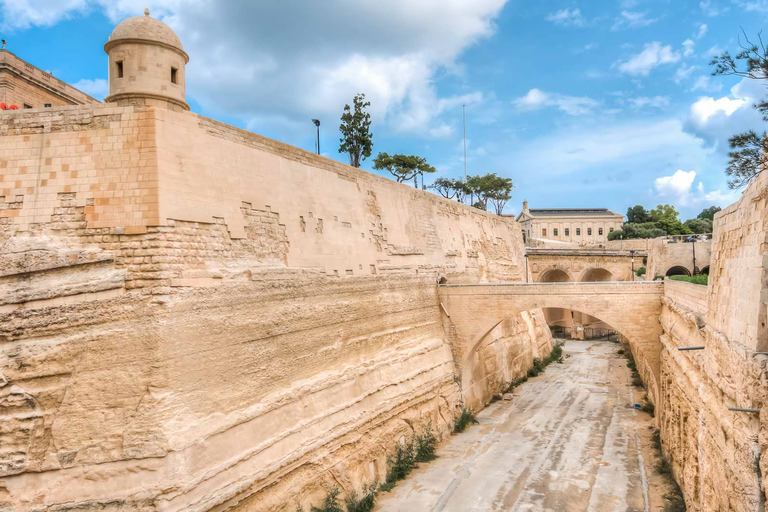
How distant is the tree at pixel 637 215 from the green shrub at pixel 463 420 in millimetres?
52667

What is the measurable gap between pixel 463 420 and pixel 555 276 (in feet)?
79.1

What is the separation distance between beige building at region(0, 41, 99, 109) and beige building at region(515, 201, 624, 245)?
57.2 metres

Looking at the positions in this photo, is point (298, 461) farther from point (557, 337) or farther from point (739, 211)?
point (557, 337)

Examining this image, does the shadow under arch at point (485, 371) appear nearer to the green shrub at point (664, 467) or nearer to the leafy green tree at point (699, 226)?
the green shrub at point (664, 467)

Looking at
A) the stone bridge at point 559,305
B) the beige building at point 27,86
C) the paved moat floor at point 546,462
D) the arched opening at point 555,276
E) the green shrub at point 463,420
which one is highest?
the beige building at point 27,86

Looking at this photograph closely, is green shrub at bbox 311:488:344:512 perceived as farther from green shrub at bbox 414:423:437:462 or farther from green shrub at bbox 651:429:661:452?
green shrub at bbox 651:429:661:452

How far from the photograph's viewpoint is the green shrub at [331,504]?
1109 centimetres

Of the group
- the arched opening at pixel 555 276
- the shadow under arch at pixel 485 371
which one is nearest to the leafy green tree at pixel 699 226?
the arched opening at pixel 555 276

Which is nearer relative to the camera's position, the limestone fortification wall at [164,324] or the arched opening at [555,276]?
the limestone fortification wall at [164,324]

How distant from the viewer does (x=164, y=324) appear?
29.5 ft

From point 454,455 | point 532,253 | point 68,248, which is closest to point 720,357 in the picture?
point 454,455

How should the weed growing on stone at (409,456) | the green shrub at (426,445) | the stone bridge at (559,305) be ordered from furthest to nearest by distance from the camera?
the stone bridge at (559,305)
the green shrub at (426,445)
the weed growing on stone at (409,456)

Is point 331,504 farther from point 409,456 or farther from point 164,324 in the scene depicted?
point 164,324

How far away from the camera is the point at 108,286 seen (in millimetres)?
8906
